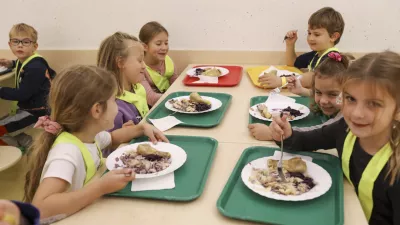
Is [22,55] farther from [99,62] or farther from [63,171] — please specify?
[63,171]

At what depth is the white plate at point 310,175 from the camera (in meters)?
1.07

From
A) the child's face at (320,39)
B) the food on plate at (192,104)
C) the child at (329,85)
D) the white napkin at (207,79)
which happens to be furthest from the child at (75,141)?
the child's face at (320,39)

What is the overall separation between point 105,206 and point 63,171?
0.57 ft

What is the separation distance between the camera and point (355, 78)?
1143 mm

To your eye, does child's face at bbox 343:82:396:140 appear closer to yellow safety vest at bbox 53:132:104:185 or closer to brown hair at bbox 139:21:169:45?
yellow safety vest at bbox 53:132:104:185

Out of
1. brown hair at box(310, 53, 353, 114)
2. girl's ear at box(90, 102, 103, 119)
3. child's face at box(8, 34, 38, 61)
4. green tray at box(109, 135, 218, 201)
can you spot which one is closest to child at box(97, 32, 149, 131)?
green tray at box(109, 135, 218, 201)

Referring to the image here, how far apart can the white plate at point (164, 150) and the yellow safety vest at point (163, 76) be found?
3.93 feet


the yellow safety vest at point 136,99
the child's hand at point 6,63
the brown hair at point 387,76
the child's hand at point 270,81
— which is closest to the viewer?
the brown hair at point 387,76

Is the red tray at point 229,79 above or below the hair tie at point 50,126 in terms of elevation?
below

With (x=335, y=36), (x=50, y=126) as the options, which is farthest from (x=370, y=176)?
(x=335, y=36)

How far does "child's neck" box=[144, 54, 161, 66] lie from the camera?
103 inches

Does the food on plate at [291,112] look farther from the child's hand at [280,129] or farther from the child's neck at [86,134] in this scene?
the child's neck at [86,134]

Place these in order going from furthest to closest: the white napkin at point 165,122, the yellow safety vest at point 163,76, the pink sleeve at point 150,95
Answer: the yellow safety vest at point 163,76, the pink sleeve at point 150,95, the white napkin at point 165,122

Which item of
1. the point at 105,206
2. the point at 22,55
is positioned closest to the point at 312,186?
the point at 105,206
